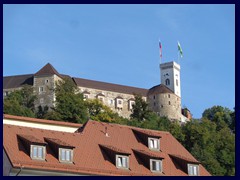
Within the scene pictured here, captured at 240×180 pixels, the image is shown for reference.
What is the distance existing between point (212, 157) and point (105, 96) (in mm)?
59006

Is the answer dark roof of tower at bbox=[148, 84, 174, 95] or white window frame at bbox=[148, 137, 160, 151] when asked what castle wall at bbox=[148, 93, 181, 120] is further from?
white window frame at bbox=[148, 137, 160, 151]

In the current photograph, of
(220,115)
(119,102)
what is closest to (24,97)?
(119,102)

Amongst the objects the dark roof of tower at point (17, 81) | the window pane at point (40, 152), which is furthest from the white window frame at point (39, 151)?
the dark roof of tower at point (17, 81)

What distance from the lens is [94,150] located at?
28.1m

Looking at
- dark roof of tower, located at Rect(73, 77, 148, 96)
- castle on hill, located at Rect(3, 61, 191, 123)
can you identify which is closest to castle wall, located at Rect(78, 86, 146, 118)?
castle on hill, located at Rect(3, 61, 191, 123)

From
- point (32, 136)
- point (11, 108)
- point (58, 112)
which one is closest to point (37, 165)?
point (32, 136)

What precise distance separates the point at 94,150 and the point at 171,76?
4267 inches

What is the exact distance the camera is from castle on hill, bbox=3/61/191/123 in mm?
111250

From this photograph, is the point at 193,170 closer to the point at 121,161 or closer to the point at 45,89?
the point at 121,161

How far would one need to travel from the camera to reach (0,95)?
1911 centimetres

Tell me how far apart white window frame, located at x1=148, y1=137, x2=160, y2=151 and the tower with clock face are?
101 meters

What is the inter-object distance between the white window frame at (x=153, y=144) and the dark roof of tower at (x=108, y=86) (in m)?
87.0

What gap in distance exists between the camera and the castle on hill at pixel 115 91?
111250mm

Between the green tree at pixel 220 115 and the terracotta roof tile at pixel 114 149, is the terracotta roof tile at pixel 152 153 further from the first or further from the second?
the green tree at pixel 220 115
